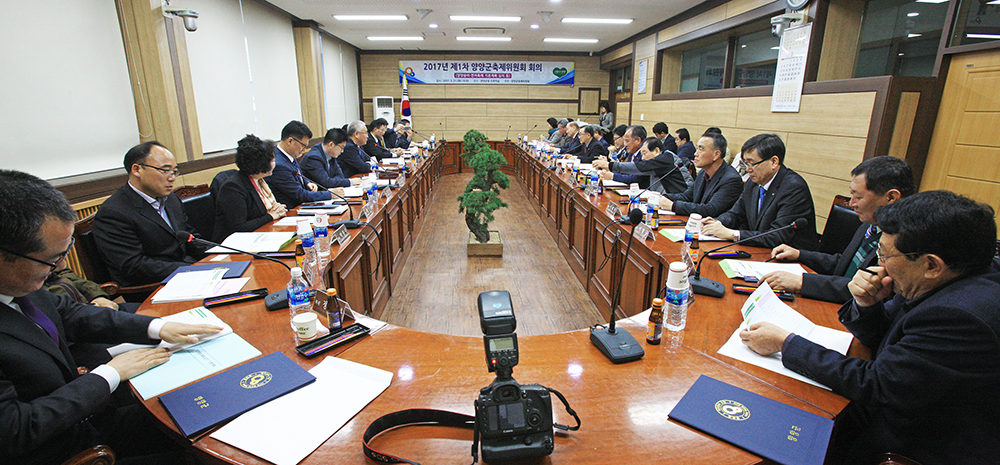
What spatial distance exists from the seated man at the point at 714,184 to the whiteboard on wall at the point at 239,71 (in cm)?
466

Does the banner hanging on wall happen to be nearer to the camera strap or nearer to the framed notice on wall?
the framed notice on wall

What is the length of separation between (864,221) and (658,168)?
86.7 inches

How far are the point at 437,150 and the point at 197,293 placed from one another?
7.29 meters

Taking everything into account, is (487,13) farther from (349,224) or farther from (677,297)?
(677,297)

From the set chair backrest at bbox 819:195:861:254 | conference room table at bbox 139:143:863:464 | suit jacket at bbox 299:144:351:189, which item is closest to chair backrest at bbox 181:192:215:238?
suit jacket at bbox 299:144:351:189

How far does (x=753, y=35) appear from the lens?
5.50m

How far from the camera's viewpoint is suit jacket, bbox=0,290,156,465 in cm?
91

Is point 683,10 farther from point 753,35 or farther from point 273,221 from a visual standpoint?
point 273,221

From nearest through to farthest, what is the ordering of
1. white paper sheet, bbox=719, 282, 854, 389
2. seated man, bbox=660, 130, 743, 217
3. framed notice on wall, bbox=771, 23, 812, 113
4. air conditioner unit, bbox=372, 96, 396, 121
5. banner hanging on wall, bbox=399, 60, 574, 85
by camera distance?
white paper sheet, bbox=719, 282, 854, 389 < seated man, bbox=660, 130, 743, 217 < framed notice on wall, bbox=771, 23, 812, 113 < air conditioner unit, bbox=372, 96, 396, 121 < banner hanging on wall, bbox=399, 60, 574, 85

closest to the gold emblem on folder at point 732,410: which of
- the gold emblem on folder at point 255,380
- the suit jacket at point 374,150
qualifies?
the gold emblem on folder at point 255,380

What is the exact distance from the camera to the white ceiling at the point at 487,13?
5.81 metres

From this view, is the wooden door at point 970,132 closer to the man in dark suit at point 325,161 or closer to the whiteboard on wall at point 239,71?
the man in dark suit at point 325,161

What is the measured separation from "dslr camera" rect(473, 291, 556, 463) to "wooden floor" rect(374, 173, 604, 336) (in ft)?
6.45

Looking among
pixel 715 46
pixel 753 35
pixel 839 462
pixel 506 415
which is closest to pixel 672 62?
pixel 715 46
